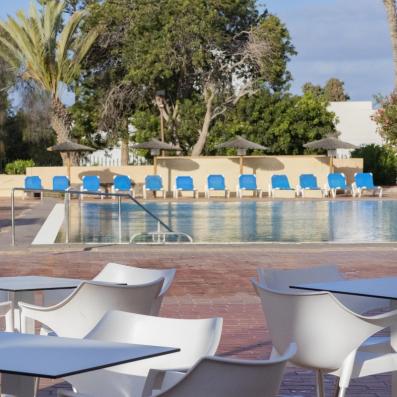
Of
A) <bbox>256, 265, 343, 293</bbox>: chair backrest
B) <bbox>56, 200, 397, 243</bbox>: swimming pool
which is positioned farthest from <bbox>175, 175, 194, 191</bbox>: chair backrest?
<bbox>256, 265, 343, 293</bbox>: chair backrest

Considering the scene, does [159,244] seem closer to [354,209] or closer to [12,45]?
[354,209]

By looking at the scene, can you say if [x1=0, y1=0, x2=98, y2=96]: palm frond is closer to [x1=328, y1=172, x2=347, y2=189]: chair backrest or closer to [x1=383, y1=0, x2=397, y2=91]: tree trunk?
[x1=383, y1=0, x2=397, y2=91]: tree trunk

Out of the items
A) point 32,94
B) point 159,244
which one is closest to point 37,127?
point 32,94

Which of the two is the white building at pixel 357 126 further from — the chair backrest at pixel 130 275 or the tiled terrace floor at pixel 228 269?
the chair backrest at pixel 130 275

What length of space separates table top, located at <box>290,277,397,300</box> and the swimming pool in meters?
11.8

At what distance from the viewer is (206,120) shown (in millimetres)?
44219

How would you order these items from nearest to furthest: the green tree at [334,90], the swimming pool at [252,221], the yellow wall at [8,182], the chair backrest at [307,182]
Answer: the swimming pool at [252,221]
the chair backrest at [307,182]
the yellow wall at [8,182]
the green tree at [334,90]

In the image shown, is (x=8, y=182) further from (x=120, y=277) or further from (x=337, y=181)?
(x=120, y=277)

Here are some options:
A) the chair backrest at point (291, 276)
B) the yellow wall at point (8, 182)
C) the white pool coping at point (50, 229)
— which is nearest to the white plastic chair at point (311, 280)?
the chair backrest at point (291, 276)

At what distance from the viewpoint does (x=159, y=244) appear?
16266 millimetres

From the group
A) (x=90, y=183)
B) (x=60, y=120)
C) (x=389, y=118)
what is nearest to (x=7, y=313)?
(x=90, y=183)

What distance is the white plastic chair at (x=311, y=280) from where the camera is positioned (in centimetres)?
596

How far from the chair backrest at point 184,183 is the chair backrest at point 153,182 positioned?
0.64 m

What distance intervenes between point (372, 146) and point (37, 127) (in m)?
15.4
